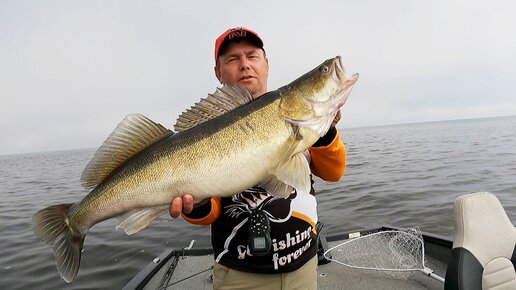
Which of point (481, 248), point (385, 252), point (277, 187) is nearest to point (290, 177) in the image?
point (277, 187)

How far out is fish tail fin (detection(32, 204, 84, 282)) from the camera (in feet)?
7.39

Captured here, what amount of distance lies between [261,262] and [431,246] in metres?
3.87

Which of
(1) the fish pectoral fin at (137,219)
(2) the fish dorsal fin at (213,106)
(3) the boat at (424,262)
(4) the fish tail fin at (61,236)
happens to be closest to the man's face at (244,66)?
(2) the fish dorsal fin at (213,106)

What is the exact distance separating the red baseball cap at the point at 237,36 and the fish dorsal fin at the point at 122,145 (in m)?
1.05

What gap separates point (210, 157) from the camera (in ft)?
6.81

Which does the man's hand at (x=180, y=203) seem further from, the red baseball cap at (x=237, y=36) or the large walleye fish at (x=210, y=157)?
the red baseball cap at (x=237, y=36)

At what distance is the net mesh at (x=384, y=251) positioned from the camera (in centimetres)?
486

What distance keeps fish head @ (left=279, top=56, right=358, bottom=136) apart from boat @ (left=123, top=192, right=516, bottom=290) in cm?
194

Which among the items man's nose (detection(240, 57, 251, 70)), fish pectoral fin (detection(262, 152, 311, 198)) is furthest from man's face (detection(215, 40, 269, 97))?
fish pectoral fin (detection(262, 152, 311, 198))

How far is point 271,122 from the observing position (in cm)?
208

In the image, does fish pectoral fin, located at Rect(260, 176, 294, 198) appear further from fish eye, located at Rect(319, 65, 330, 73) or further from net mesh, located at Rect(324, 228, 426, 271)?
net mesh, located at Rect(324, 228, 426, 271)

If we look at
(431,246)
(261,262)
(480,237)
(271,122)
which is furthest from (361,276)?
(271,122)

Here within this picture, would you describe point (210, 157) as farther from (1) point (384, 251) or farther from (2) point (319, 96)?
(1) point (384, 251)

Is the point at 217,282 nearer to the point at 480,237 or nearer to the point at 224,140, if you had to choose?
the point at 224,140
